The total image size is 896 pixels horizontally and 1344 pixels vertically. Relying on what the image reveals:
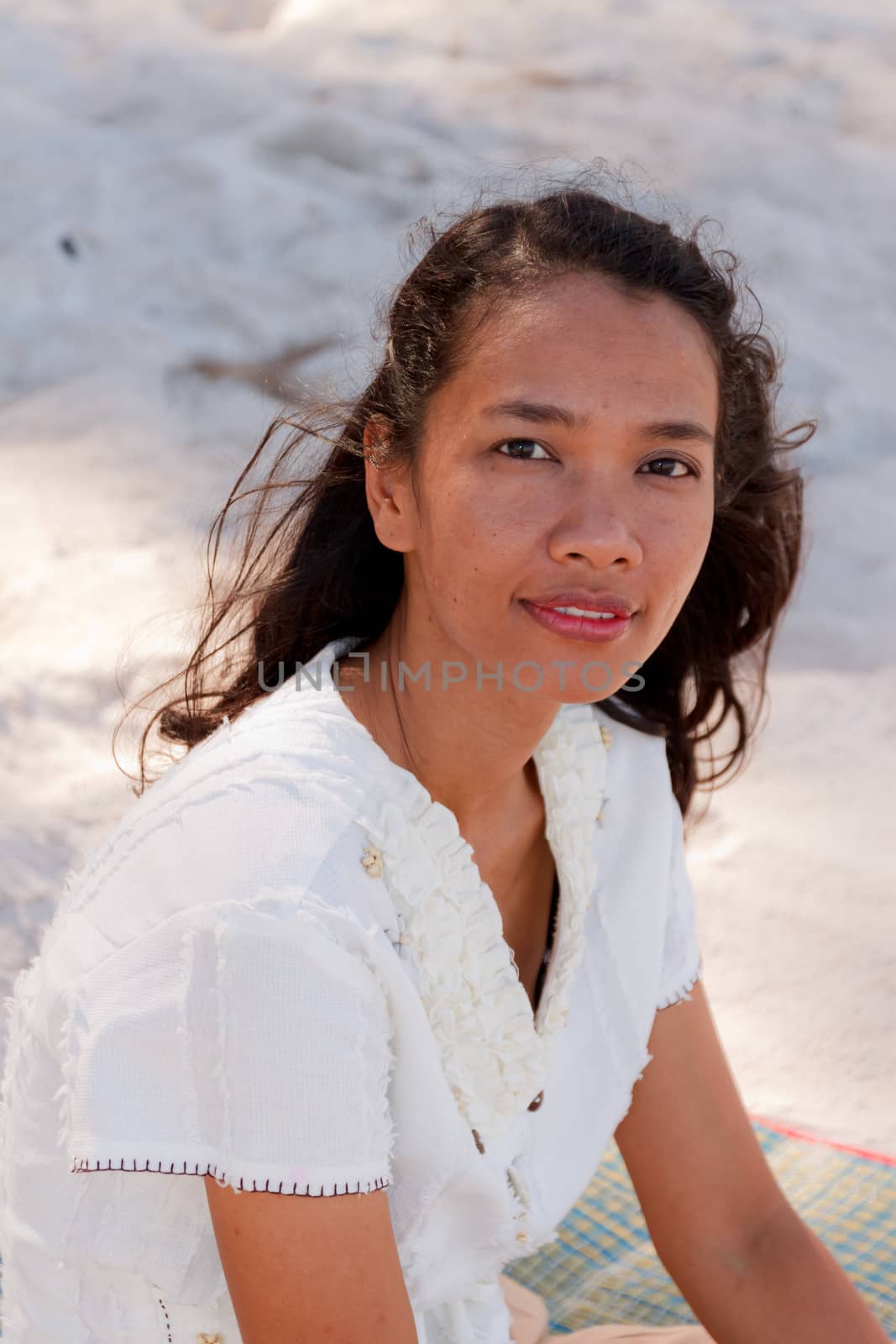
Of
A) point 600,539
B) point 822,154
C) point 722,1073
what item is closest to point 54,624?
point 722,1073

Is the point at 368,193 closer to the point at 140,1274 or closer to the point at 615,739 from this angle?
the point at 615,739

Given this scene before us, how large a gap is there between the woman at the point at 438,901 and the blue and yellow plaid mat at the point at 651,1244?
0.32 metres

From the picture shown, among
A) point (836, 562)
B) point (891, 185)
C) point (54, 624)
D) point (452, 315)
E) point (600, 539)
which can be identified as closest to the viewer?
point (600, 539)

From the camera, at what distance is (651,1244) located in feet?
6.62

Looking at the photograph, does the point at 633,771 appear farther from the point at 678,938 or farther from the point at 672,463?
the point at 672,463

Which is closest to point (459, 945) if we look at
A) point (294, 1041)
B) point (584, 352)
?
point (294, 1041)

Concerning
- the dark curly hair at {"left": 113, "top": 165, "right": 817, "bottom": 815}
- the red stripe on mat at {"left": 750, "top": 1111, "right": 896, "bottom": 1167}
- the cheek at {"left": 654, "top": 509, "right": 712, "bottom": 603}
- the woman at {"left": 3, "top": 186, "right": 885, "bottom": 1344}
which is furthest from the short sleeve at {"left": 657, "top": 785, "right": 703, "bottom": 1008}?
the red stripe on mat at {"left": 750, "top": 1111, "right": 896, "bottom": 1167}

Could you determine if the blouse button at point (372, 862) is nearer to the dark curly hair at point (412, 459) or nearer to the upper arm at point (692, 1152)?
the dark curly hair at point (412, 459)

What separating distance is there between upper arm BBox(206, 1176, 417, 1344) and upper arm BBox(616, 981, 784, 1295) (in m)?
0.50

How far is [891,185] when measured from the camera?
4598 mm

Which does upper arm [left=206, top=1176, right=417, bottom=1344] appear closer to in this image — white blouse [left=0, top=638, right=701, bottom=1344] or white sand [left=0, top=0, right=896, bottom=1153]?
white blouse [left=0, top=638, right=701, bottom=1344]

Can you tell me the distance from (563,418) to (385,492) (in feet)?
0.71

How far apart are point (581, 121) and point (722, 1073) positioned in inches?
149

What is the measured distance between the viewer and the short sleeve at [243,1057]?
1.06 metres
